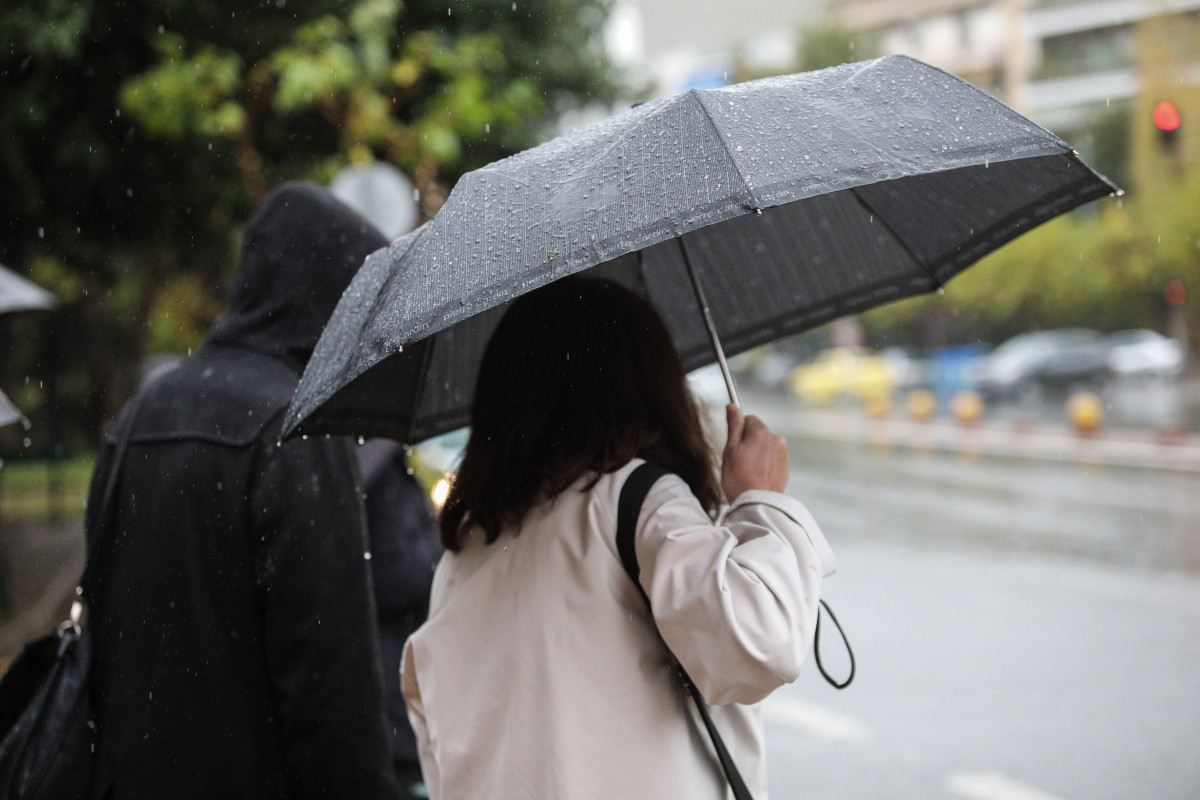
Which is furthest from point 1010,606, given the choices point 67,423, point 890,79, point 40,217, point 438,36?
point 67,423

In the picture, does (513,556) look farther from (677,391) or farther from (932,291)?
(932,291)

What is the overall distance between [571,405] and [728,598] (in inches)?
15.7

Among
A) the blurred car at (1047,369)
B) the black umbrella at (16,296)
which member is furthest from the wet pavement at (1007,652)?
the blurred car at (1047,369)

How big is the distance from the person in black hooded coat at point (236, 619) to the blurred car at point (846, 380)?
122ft

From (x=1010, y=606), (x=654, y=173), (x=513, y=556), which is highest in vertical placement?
(x=654, y=173)

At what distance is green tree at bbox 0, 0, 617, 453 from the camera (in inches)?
293

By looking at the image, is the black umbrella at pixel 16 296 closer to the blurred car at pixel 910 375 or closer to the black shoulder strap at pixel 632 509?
the black shoulder strap at pixel 632 509

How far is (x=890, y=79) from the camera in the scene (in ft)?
6.27

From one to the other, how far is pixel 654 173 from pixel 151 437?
1.20m

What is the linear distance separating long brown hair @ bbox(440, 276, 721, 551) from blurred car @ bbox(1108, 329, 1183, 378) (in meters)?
35.5

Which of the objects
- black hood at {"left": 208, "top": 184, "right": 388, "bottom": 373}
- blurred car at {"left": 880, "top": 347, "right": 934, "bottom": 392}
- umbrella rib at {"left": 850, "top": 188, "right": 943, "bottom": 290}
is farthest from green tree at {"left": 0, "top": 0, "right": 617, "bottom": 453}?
blurred car at {"left": 880, "top": 347, "right": 934, "bottom": 392}

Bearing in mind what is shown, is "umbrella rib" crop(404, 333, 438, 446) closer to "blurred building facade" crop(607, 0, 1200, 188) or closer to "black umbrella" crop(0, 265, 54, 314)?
"black umbrella" crop(0, 265, 54, 314)

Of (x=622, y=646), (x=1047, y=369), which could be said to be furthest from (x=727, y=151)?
(x=1047, y=369)

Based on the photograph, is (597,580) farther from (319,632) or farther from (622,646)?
(319,632)
